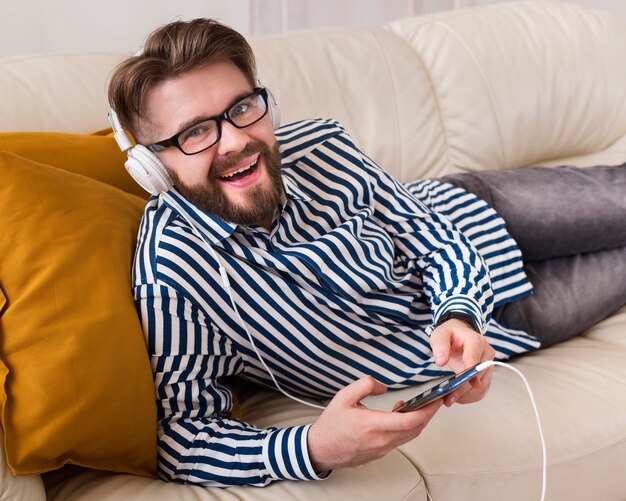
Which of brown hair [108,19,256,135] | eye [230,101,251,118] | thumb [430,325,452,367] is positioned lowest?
thumb [430,325,452,367]

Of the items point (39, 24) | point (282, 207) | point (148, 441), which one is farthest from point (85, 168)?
point (39, 24)

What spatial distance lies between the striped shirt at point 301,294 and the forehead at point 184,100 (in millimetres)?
113

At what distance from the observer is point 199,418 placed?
3.96 ft

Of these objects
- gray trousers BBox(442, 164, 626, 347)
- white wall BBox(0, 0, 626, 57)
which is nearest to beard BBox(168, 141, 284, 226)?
gray trousers BBox(442, 164, 626, 347)

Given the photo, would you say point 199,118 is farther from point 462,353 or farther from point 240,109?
point 462,353

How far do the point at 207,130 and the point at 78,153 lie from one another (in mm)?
244

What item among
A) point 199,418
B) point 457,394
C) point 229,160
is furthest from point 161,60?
point 457,394

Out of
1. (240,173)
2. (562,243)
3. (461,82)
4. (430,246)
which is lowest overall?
(562,243)

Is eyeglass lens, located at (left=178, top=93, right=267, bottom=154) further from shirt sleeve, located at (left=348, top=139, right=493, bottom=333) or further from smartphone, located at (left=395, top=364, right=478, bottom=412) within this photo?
smartphone, located at (left=395, top=364, right=478, bottom=412)

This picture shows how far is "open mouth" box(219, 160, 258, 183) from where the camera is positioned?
1.30 m

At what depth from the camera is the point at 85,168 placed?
53.9 inches

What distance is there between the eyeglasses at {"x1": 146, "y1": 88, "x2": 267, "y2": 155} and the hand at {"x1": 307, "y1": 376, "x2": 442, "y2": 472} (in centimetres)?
45

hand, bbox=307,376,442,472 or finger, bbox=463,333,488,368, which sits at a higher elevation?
finger, bbox=463,333,488,368

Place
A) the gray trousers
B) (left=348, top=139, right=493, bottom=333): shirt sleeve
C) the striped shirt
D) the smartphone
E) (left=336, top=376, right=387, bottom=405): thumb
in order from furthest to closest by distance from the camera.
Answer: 1. the gray trousers
2. (left=348, top=139, right=493, bottom=333): shirt sleeve
3. the striped shirt
4. (left=336, top=376, right=387, bottom=405): thumb
5. the smartphone
